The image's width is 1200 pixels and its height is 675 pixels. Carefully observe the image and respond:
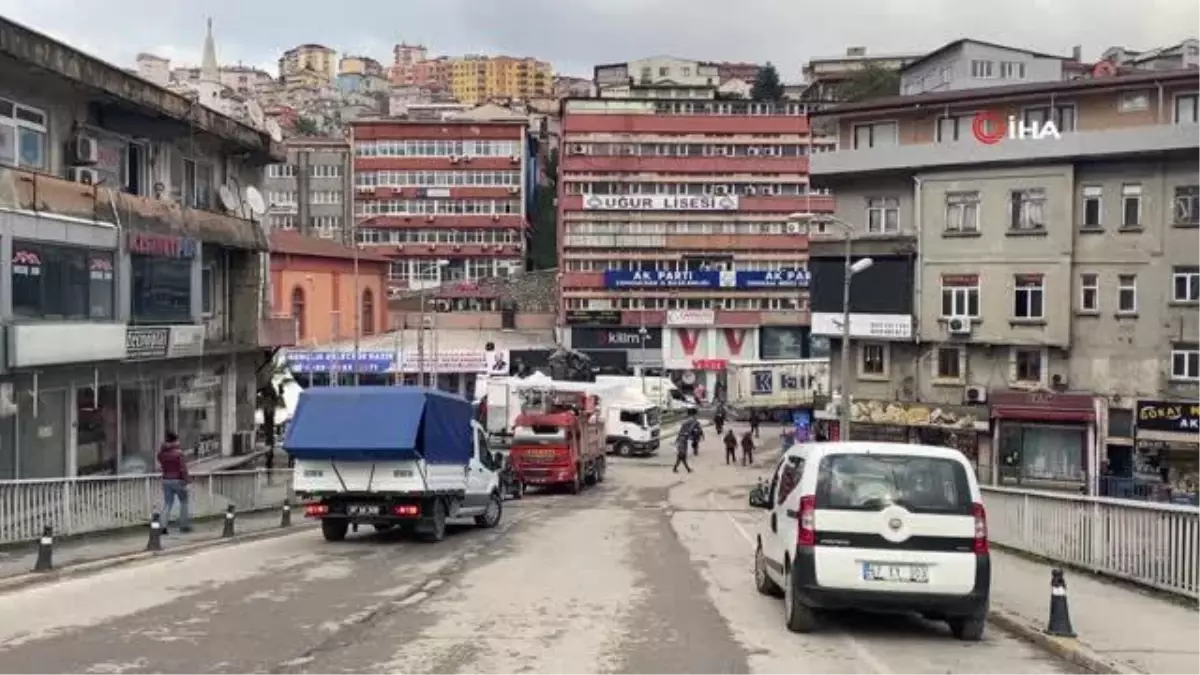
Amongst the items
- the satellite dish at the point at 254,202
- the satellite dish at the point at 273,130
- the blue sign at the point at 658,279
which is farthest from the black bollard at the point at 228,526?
the blue sign at the point at 658,279

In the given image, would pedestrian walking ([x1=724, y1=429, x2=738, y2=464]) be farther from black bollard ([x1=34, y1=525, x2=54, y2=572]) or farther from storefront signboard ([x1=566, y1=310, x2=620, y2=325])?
black bollard ([x1=34, y1=525, x2=54, y2=572])

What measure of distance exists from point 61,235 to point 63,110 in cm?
382

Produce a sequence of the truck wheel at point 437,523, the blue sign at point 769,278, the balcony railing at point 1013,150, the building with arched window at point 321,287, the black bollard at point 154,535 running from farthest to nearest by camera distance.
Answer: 1. the blue sign at point 769,278
2. the building with arched window at point 321,287
3. the balcony railing at point 1013,150
4. the truck wheel at point 437,523
5. the black bollard at point 154,535

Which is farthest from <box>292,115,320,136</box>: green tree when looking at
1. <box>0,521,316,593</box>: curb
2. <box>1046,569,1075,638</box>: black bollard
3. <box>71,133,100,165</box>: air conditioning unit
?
<box>1046,569,1075,638</box>: black bollard

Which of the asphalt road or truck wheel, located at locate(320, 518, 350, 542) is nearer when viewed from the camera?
the asphalt road

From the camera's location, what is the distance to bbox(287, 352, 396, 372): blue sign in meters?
77.4

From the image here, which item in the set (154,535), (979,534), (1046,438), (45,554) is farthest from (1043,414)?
(45,554)

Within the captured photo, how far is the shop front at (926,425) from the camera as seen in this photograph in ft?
147

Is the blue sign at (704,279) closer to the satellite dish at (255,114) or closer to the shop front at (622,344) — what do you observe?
the shop front at (622,344)

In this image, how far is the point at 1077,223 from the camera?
43250 millimetres

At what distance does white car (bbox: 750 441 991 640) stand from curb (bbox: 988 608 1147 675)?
0.52 m

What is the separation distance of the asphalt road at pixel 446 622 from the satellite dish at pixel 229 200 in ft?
58.8

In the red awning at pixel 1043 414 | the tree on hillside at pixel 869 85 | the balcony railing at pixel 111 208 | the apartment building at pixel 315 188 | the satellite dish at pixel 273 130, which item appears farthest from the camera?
the tree on hillside at pixel 869 85

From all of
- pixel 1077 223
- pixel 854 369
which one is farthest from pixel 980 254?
pixel 854 369
